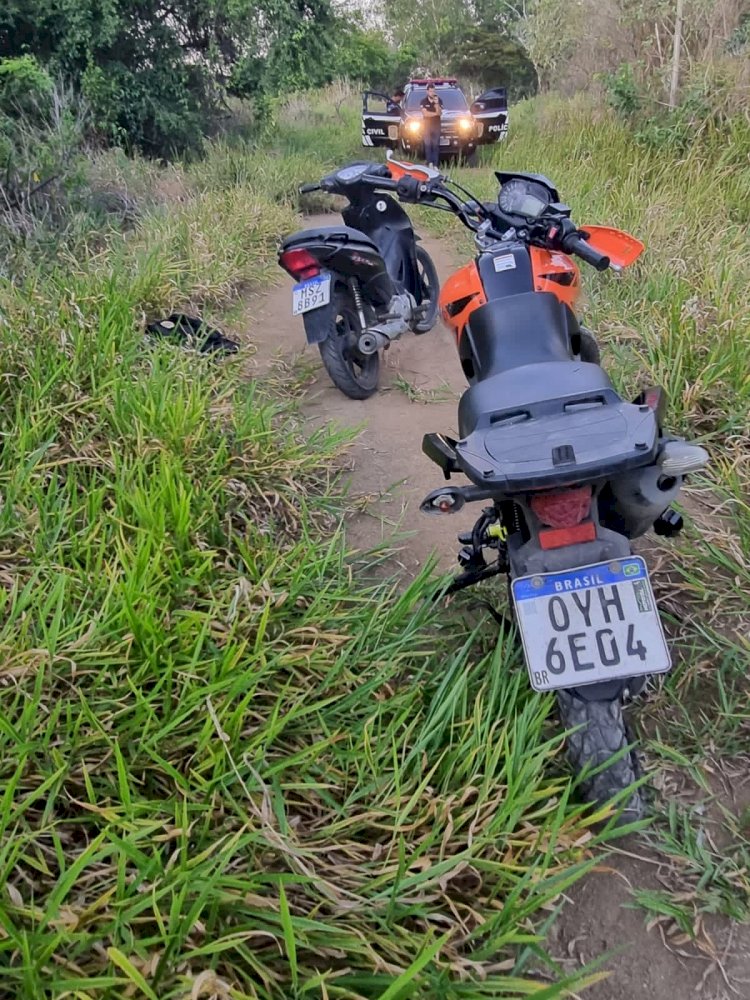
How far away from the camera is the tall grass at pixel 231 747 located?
1291mm

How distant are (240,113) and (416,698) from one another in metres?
10.5

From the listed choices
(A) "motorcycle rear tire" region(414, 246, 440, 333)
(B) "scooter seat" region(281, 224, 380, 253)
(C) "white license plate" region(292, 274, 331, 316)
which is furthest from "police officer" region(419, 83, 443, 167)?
(C) "white license plate" region(292, 274, 331, 316)

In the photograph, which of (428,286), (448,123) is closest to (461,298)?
(428,286)

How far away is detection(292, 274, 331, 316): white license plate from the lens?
3564mm

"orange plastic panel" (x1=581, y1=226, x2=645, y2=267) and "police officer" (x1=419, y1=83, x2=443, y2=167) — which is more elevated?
"orange plastic panel" (x1=581, y1=226, x2=645, y2=267)

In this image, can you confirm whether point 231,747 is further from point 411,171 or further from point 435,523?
point 411,171

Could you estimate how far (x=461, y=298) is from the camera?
2541mm

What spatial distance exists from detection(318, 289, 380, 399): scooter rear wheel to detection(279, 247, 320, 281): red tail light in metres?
0.18

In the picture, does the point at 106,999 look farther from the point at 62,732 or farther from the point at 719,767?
the point at 719,767

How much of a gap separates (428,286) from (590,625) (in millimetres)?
3442

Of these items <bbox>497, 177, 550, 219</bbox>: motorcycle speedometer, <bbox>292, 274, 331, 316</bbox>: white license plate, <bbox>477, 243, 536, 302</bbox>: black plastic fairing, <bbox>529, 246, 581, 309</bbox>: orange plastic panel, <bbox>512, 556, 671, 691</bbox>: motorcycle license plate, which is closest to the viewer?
<bbox>512, 556, 671, 691</bbox>: motorcycle license plate

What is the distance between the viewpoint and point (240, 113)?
10367 mm

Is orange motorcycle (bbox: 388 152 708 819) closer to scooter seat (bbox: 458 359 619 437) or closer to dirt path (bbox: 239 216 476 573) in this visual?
scooter seat (bbox: 458 359 619 437)

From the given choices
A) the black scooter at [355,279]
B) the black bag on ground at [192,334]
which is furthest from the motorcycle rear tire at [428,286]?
the black bag on ground at [192,334]
